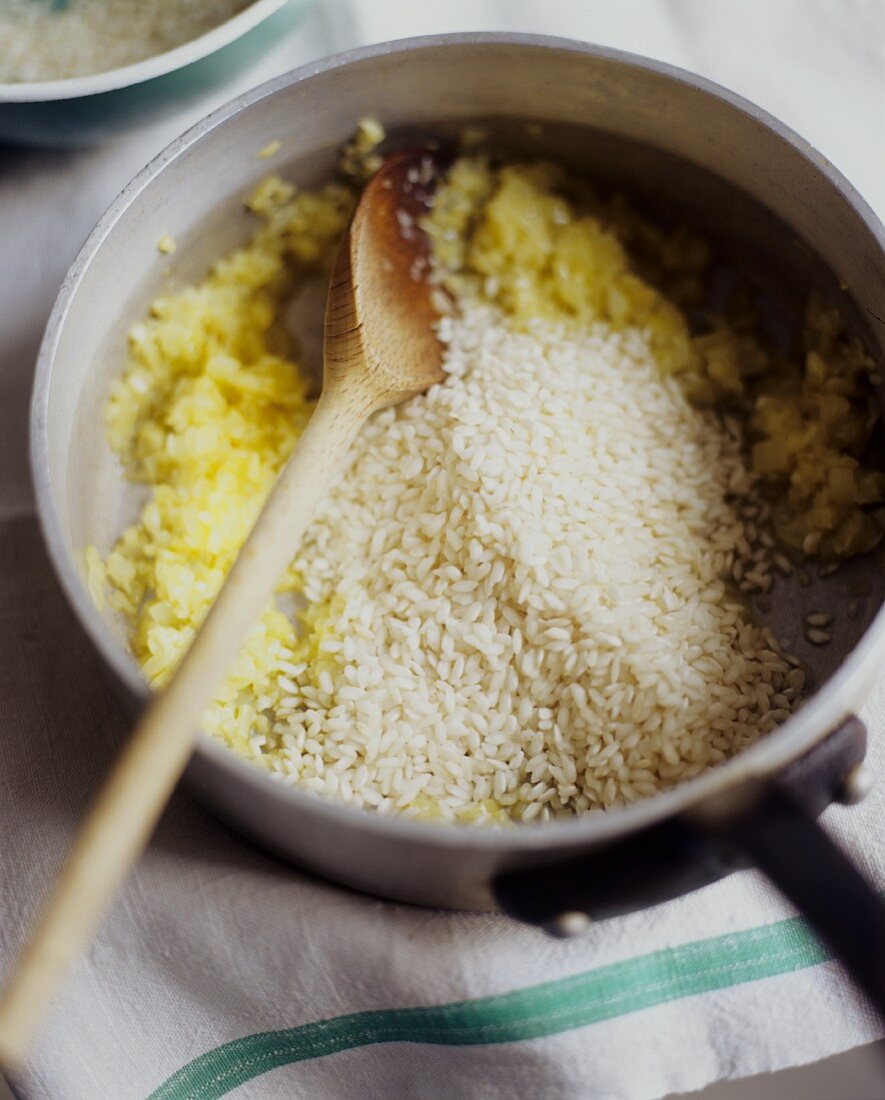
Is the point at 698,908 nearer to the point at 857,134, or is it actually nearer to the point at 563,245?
the point at 563,245

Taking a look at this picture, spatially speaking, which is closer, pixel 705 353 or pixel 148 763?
pixel 148 763

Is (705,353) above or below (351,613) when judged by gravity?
above

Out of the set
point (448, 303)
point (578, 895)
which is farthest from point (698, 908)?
point (448, 303)

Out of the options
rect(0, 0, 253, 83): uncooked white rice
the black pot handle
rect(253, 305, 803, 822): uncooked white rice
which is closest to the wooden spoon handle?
rect(253, 305, 803, 822): uncooked white rice

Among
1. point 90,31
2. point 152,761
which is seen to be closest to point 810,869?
point 152,761

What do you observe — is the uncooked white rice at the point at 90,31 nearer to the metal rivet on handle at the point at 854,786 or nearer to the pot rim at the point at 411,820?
the pot rim at the point at 411,820

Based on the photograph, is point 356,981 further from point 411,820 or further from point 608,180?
point 608,180
